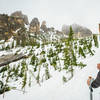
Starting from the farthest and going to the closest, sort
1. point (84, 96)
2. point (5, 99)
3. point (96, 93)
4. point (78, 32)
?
point (78, 32)
point (5, 99)
point (84, 96)
point (96, 93)

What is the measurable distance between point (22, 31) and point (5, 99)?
88.3m

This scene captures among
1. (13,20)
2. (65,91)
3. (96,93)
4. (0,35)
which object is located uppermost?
(13,20)

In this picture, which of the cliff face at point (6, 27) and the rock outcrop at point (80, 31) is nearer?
the cliff face at point (6, 27)

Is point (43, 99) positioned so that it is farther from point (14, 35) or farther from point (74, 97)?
point (14, 35)

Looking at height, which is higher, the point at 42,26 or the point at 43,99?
the point at 42,26

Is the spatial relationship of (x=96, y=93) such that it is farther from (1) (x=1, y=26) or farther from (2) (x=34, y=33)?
(2) (x=34, y=33)

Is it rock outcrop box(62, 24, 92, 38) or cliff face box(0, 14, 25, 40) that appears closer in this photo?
cliff face box(0, 14, 25, 40)

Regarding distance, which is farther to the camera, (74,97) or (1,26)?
(1,26)

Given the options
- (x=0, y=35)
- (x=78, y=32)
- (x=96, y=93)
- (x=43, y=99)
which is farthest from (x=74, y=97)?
(x=78, y=32)

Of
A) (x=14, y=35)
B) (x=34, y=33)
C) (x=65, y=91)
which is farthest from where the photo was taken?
(x=34, y=33)

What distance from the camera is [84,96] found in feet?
9.00

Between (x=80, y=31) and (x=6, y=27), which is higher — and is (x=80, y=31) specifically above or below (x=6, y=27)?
above

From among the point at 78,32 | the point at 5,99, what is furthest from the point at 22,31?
the point at 5,99

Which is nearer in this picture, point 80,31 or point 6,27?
point 6,27
